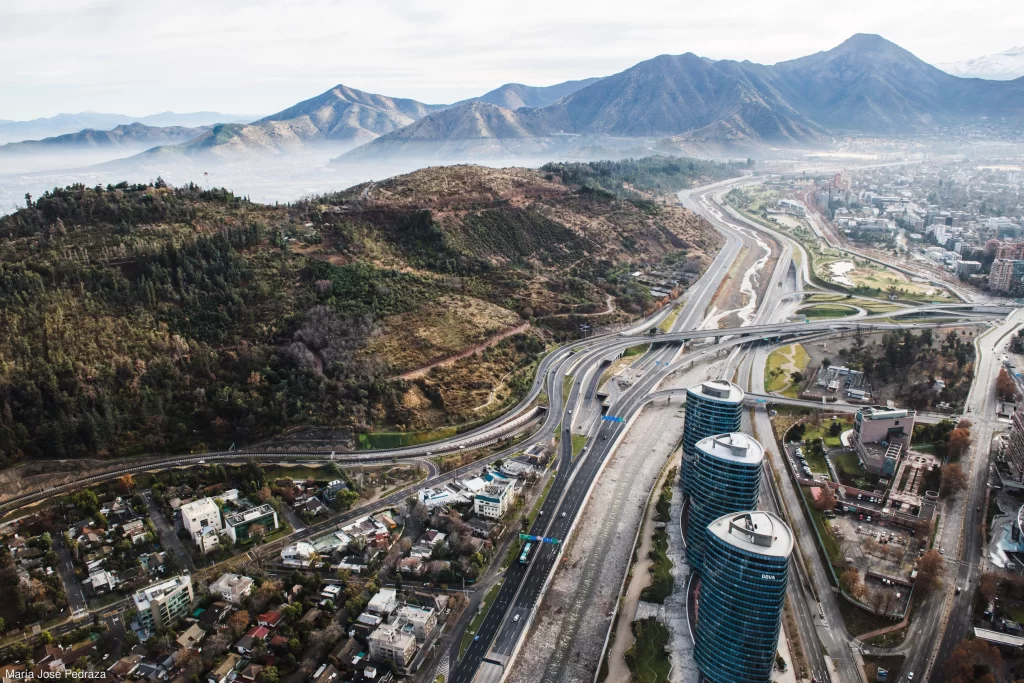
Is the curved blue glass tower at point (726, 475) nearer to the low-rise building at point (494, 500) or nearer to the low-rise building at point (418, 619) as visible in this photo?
the low-rise building at point (494, 500)

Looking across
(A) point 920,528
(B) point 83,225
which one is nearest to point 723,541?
(A) point 920,528

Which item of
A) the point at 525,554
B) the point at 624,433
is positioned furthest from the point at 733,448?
the point at 624,433

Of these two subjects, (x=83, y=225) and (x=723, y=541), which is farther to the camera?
(x=83, y=225)

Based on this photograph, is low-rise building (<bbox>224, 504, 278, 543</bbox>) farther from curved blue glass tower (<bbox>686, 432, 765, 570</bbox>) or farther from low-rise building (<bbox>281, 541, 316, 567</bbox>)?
curved blue glass tower (<bbox>686, 432, 765, 570</bbox>)

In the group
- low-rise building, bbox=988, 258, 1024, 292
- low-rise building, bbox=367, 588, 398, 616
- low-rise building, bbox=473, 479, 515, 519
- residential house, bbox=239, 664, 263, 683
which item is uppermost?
low-rise building, bbox=988, 258, 1024, 292

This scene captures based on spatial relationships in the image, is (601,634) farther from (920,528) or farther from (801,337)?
(801,337)

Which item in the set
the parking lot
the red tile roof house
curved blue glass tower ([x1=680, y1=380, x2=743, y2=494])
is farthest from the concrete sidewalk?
the red tile roof house

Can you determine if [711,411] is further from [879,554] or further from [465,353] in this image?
[465,353]
